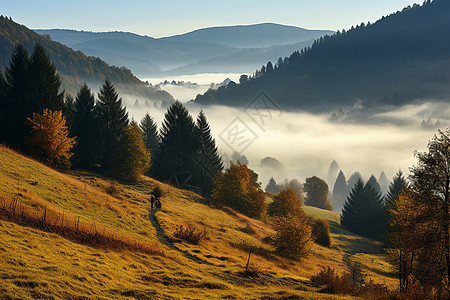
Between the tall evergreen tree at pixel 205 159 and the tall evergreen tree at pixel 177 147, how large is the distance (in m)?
1.49

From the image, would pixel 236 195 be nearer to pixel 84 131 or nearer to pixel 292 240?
pixel 292 240

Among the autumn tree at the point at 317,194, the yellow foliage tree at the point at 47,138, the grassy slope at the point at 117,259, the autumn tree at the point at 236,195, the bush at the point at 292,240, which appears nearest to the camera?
the grassy slope at the point at 117,259

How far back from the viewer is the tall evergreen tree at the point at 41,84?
54.5 meters

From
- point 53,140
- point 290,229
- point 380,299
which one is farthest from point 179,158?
point 380,299

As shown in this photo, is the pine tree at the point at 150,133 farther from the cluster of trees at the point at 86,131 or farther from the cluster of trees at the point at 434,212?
the cluster of trees at the point at 434,212

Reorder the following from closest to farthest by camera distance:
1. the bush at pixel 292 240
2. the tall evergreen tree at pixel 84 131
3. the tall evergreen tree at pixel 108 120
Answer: the bush at pixel 292 240, the tall evergreen tree at pixel 84 131, the tall evergreen tree at pixel 108 120

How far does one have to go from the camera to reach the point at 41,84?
55.5 m

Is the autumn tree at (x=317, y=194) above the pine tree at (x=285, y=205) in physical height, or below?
above

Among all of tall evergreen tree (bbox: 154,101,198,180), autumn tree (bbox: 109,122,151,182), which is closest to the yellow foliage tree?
autumn tree (bbox: 109,122,151,182)

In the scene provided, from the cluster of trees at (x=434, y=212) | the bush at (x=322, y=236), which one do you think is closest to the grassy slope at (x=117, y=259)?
the cluster of trees at (x=434, y=212)

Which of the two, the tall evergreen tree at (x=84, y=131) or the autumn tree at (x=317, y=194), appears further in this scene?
the autumn tree at (x=317, y=194)

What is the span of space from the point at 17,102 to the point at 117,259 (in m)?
46.8

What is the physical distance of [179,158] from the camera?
8381cm

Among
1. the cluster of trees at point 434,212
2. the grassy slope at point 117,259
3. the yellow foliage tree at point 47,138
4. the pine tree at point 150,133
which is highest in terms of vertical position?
the pine tree at point 150,133
